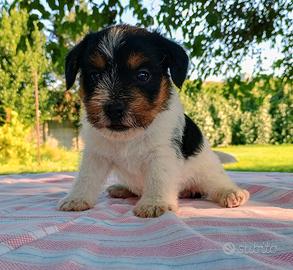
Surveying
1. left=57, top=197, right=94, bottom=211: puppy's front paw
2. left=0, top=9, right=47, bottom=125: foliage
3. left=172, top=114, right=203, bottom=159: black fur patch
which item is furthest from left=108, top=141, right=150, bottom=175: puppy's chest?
left=0, top=9, right=47, bottom=125: foliage

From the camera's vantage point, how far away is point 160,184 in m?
2.55

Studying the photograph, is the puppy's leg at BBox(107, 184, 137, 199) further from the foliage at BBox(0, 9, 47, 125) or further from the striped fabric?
the foliage at BBox(0, 9, 47, 125)

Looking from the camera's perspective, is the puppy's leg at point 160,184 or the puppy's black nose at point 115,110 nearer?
the puppy's black nose at point 115,110

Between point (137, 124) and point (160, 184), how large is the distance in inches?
17.1

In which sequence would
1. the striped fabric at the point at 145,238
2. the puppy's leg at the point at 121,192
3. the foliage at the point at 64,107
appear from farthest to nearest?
the foliage at the point at 64,107 → the puppy's leg at the point at 121,192 → the striped fabric at the point at 145,238

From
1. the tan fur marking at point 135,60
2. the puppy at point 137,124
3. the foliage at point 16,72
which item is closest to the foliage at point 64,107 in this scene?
the foliage at point 16,72

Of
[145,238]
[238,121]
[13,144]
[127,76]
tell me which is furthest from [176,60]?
[238,121]

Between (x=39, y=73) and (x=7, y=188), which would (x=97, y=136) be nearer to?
(x=7, y=188)

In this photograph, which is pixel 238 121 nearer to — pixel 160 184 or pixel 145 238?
pixel 160 184

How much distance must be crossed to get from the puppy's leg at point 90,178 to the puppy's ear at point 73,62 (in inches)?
20.9

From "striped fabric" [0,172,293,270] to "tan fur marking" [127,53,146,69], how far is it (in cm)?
90

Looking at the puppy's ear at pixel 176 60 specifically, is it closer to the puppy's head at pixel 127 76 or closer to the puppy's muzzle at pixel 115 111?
the puppy's head at pixel 127 76

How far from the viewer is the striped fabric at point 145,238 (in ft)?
4.80

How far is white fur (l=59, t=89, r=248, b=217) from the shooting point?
253cm
